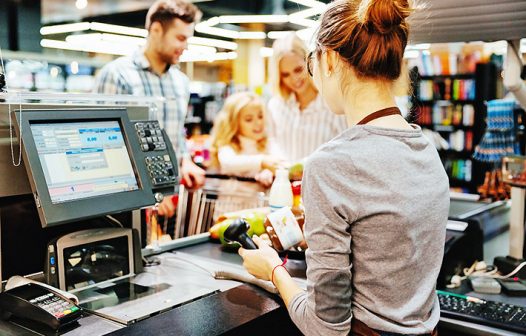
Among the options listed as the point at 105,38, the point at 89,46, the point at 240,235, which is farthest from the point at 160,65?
the point at 89,46

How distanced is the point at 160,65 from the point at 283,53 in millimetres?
774

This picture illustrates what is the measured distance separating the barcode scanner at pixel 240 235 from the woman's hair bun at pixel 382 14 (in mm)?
710

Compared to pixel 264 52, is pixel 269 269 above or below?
below

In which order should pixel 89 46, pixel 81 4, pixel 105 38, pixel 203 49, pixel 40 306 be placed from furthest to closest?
pixel 203 49, pixel 89 46, pixel 105 38, pixel 81 4, pixel 40 306

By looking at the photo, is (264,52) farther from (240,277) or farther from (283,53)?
(240,277)

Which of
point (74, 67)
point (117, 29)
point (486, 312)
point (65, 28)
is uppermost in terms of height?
point (65, 28)

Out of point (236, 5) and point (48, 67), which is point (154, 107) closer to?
point (236, 5)

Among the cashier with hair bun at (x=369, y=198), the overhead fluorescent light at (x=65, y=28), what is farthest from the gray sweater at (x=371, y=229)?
the overhead fluorescent light at (x=65, y=28)

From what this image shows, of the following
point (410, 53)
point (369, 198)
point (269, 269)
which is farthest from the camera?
point (410, 53)

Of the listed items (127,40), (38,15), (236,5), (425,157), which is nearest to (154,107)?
(425,157)

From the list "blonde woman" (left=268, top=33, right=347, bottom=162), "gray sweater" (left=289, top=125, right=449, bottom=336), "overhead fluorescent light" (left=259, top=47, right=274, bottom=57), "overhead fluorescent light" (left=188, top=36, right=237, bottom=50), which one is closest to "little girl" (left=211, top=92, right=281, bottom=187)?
"blonde woman" (left=268, top=33, right=347, bottom=162)

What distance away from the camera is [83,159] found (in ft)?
4.70

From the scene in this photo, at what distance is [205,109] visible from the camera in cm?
994

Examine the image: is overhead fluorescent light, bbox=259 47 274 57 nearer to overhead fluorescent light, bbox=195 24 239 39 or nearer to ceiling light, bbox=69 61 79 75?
overhead fluorescent light, bbox=195 24 239 39
